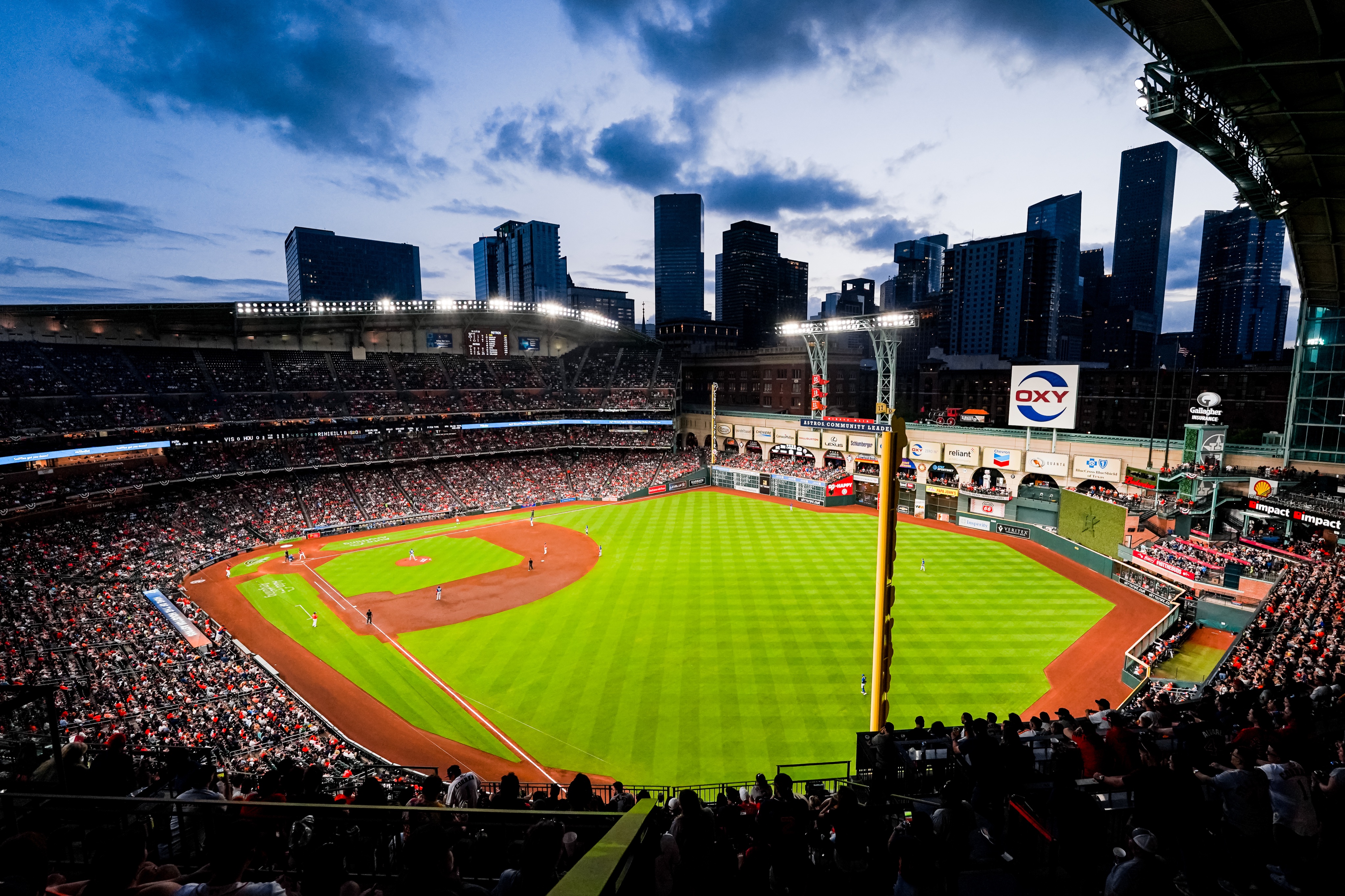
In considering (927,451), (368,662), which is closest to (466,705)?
(368,662)

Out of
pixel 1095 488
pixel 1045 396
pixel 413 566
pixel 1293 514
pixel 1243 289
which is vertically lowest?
pixel 413 566

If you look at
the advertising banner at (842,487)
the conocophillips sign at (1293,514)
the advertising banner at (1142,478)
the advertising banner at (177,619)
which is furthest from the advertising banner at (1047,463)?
the advertising banner at (177,619)

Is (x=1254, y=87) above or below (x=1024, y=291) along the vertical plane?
below

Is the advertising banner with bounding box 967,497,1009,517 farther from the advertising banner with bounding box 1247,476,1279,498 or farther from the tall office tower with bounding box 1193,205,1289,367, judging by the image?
the tall office tower with bounding box 1193,205,1289,367

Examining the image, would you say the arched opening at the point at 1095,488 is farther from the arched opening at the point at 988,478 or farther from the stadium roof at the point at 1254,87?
the stadium roof at the point at 1254,87

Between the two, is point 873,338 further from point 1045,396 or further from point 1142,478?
point 1142,478

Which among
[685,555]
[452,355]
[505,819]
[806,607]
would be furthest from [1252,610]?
[452,355]

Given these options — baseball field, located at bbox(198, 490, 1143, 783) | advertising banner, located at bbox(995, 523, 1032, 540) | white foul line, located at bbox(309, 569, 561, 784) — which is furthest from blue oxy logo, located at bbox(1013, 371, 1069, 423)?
white foul line, located at bbox(309, 569, 561, 784)
